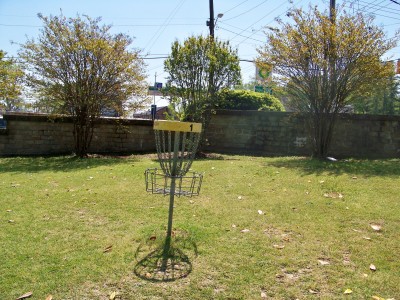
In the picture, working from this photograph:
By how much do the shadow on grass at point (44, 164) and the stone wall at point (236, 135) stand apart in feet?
3.45

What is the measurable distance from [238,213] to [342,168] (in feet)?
12.2

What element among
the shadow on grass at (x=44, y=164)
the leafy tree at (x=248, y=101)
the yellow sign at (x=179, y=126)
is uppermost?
the leafy tree at (x=248, y=101)

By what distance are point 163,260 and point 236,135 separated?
8.80 meters

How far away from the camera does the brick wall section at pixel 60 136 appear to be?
10.9 metres

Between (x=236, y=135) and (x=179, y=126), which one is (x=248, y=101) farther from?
(x=179, y=126)

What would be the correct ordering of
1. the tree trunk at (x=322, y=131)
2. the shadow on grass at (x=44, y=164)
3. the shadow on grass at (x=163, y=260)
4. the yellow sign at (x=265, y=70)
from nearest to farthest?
1. the shadow on grass at (x=163, y=260)
2. the shadow on grass at (x=44, y=164)
3. the tree trunk at (x=322, y=131)
4. the yellow sign at (x=265, y=70)

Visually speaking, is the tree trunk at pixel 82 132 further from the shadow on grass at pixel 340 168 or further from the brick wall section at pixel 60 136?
the shadow on grass at pixel 340 168

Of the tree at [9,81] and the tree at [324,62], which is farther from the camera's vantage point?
the tree at [9,81]

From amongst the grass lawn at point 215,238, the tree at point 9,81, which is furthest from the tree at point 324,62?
the tree at point 9,81

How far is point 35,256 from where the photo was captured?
3.21 m

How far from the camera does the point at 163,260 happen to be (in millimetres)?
3156

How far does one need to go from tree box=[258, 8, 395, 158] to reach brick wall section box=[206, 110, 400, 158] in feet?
3.19

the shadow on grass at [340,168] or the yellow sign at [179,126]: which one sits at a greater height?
the yellow sign at [179,126]

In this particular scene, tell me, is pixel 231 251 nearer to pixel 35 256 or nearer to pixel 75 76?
pixel 35 256
